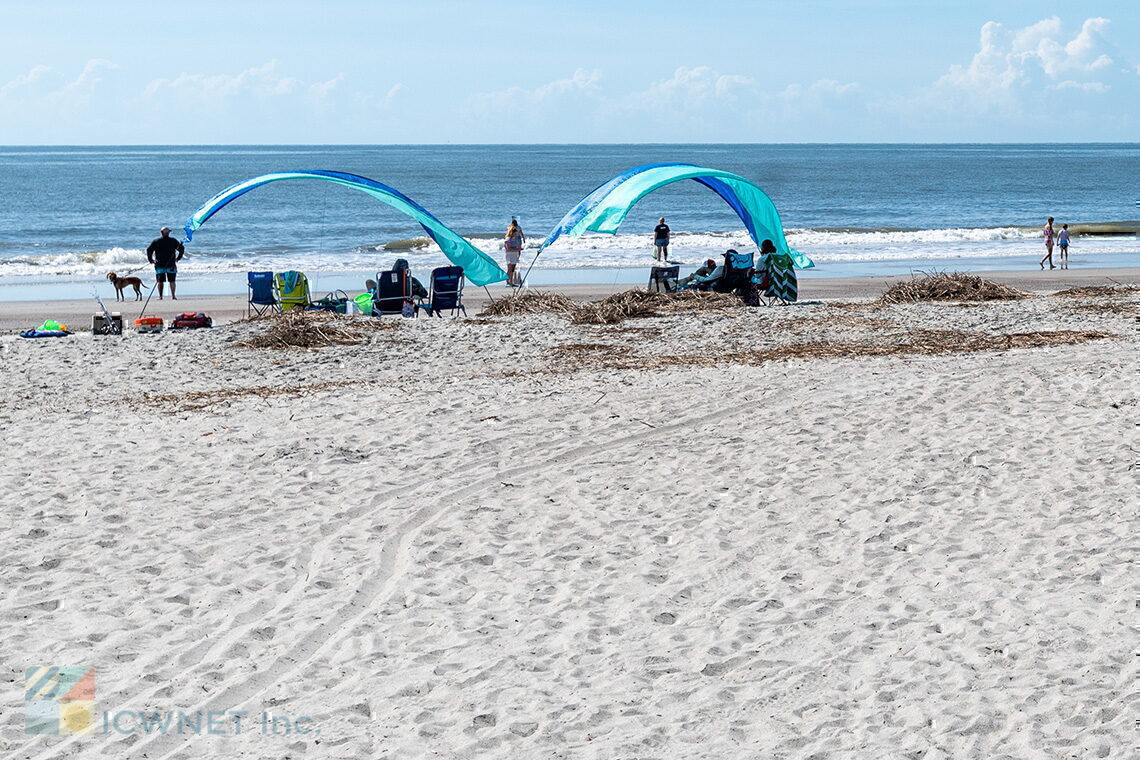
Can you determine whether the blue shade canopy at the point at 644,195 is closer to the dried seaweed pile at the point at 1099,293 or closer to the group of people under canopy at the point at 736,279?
the group of people under canopy at the point at 736,279

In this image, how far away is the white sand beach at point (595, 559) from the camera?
13.5 ft

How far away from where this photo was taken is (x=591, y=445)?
7688 millimetres

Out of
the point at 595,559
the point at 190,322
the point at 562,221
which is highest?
the point at 562,221

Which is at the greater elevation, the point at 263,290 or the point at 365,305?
the point at 263,290

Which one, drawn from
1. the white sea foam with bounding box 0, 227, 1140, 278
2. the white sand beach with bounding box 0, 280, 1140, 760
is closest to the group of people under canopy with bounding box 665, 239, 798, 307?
the white sand beach with bounding box 0, 280, 1140, 760

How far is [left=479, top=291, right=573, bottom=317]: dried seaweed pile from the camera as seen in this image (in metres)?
14.5

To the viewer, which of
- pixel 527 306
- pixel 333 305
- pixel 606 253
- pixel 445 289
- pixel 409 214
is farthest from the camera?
→ pixel 606 253

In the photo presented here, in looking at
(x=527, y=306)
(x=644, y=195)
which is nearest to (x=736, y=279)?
(x=644, y=195)

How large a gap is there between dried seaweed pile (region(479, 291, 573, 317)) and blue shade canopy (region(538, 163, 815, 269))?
67 centimetres

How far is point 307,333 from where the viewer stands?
39.5 feet

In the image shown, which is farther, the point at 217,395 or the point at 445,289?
the point at 445,289

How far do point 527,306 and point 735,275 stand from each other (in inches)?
106

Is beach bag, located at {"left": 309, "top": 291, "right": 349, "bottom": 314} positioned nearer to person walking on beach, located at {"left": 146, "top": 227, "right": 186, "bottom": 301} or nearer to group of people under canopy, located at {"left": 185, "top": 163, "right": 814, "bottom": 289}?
group of people under canopy, located at {"left": 185, "top": 163, "right": 814, "bottom": 289}

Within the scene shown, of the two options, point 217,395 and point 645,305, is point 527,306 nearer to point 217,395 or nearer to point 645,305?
point 645,305
